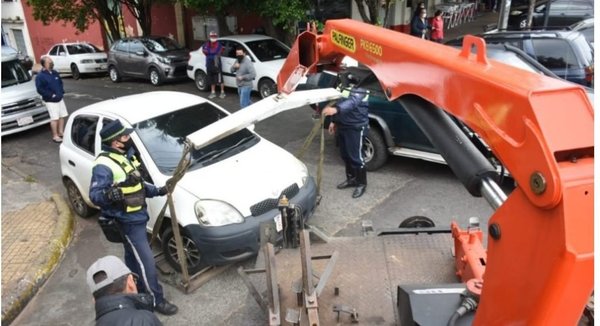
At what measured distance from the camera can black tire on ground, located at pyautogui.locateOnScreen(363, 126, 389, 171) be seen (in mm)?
7281

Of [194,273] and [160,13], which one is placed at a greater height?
[160,13]

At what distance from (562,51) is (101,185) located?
7452 mm

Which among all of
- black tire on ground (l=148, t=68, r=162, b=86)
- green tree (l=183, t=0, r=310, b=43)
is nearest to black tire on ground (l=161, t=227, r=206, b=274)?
green tree (l=183, t=0, r=310, b=43)

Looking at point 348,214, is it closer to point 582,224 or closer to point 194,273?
point 194,273

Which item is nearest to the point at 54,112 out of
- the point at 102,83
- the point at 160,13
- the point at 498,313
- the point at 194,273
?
the point at 194,273

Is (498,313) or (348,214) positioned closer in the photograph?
(498,313)

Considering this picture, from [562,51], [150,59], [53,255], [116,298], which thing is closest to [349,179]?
[53,255]

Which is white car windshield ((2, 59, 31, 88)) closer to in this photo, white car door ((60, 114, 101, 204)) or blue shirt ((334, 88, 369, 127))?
white car door ((60, 114, 101, 204))

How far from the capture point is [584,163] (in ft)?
5.25

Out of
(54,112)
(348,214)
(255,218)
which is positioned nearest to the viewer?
(255,218)

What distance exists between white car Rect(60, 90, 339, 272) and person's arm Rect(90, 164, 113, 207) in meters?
0.82

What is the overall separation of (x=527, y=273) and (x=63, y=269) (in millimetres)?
5311

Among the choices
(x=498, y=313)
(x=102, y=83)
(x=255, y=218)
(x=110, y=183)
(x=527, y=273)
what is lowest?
(x=102, y=83)

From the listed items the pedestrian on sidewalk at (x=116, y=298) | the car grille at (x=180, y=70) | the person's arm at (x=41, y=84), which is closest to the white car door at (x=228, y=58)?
the car grille at (x=180, y=70)
